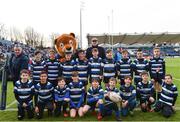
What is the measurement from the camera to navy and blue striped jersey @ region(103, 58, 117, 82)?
356 inches

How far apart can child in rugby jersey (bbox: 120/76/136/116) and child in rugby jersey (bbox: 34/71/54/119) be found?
1678 millimetres

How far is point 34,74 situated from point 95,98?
2131mm

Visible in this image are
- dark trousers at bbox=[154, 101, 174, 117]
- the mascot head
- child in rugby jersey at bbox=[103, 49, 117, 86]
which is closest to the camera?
dark trousers at bbox=[154, 101, 174, 117]

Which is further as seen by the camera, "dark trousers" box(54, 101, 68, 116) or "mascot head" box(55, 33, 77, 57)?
"mascot head" box(55, 33, 77, 57)

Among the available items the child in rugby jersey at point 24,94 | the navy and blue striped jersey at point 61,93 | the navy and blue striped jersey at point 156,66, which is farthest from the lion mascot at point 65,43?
the child in rugby jersey at point 24,94

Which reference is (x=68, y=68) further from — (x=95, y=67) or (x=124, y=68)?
(x=124, y=68)

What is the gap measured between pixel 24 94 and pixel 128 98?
7.89 feet

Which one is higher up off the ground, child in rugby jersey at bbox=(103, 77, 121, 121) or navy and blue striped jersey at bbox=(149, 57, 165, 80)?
navy and blue striped jersey at bbox=(149, 57, 165, 80)

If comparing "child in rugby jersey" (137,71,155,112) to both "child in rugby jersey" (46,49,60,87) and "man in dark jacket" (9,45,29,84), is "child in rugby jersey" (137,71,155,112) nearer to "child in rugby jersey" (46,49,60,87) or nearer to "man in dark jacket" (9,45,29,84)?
"child in rugby jersey" (46,49,60,87)

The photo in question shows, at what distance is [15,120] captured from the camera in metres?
7.65

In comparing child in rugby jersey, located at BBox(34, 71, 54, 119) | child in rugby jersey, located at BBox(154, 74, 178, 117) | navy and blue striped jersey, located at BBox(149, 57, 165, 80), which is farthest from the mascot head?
child in rugby jersey, located at BBox(154, 74, 178, 117)

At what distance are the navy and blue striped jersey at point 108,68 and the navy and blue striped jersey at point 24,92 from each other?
2079 mm

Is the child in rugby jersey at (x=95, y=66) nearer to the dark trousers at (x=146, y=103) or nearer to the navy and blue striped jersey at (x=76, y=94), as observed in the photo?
the navy and blue striped jersey at (x=76, y=94)

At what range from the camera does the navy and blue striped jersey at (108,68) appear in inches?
356
